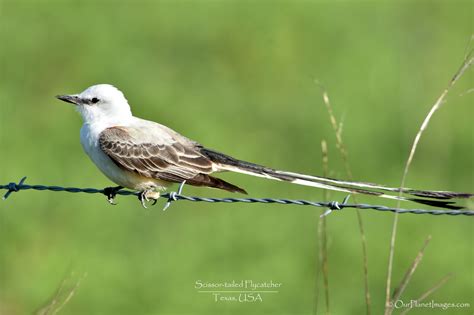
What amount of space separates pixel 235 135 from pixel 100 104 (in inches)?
132

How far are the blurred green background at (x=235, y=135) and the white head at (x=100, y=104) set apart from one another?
1413 millimetres

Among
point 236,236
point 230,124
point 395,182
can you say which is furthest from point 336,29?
point 236,236

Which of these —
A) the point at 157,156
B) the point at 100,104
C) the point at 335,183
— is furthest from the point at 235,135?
the point at 335,183

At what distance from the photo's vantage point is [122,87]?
10086mm

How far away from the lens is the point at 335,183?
541cm

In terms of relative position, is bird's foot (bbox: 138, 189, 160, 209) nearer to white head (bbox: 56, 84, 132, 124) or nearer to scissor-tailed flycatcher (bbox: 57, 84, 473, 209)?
scissor-tailed flycatcher (bbox: 57, 84, 473, 209)

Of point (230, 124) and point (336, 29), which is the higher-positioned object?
point (336, 29)

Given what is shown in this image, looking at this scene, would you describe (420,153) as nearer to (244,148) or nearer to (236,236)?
(244,148)

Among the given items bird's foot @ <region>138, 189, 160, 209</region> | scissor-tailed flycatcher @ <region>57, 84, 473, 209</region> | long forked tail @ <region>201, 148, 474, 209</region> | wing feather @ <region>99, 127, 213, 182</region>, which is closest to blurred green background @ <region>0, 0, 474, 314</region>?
long forked tail @ <region>201, 148, 474, 209</region>

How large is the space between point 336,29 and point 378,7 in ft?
2.39

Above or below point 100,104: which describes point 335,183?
below

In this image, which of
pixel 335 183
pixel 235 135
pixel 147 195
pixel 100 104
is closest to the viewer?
pixel 335 183

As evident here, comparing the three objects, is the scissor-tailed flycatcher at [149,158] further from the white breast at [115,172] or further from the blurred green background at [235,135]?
the blurred green background at [235,135]

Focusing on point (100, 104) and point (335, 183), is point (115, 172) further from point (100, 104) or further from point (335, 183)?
point (335, 183)
